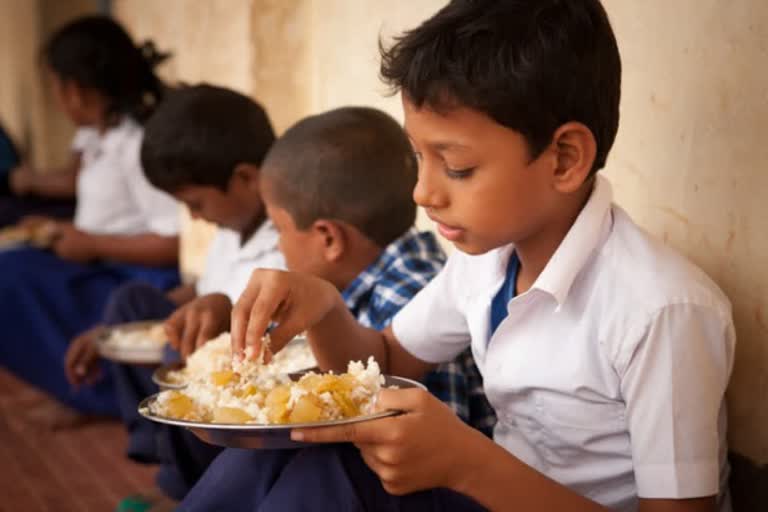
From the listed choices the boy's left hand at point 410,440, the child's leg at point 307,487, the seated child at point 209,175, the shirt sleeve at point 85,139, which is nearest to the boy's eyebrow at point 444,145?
the boy's left hand at point 410,440

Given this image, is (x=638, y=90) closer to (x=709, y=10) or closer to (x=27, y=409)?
(x=709, y=10)

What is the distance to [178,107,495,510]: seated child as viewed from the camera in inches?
87.7

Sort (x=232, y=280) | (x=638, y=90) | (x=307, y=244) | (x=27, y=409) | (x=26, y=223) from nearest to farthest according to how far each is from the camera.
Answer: (x=638, y=90) < (x=307, y=244) < (x=232, y=280) < (x=27, y=409) < (x=26, y=223)

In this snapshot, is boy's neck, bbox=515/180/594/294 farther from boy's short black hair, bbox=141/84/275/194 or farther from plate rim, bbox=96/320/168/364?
boy's short black hair, bbox=141/84/275/194

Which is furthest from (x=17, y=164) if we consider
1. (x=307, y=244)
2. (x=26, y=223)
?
(x=307, y=244)

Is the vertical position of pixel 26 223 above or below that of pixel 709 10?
below

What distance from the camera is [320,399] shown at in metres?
1.42

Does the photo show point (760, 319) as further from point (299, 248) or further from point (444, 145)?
point (299, 248)

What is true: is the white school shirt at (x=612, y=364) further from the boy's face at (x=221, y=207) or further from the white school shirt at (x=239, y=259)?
the boy's face at (x=221, y=207)

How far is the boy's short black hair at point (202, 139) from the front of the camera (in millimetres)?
2818

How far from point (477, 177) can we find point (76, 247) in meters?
2.90

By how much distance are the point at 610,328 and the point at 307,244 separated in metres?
0.98

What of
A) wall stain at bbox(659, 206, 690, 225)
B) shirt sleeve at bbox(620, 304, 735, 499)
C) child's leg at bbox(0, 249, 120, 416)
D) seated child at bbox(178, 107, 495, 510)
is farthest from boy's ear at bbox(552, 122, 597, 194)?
child's leg at bbox(0, 249, 120, 416)

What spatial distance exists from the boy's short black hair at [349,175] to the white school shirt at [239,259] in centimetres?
29
